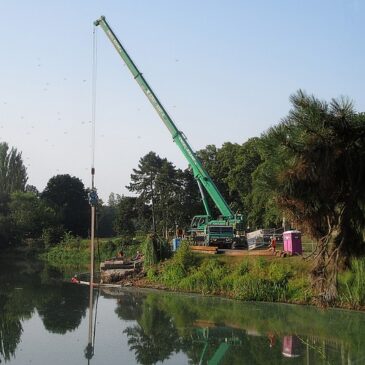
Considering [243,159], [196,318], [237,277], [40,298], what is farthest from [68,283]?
[243,159]

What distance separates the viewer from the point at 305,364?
1088 cm

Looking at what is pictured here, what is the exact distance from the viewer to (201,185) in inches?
1200

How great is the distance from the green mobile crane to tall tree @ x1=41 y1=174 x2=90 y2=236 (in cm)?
3531

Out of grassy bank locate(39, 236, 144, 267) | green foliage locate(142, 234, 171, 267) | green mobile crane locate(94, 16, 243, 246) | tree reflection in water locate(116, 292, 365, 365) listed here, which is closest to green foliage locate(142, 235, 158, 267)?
green foliage locate(142, 234, 171, 267)

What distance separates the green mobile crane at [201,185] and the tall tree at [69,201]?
35.3m

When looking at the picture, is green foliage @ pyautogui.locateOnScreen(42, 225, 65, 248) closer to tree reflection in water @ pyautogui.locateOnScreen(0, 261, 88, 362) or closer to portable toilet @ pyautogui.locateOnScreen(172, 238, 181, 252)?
tree reflection in water @ pyautogui.locateOnScreen(0, 261, 88, 362)

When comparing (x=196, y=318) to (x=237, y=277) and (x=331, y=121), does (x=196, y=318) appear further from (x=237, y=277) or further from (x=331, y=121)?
(x=331, y=121)

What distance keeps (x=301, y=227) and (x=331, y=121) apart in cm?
117

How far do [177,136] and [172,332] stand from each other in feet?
54.4

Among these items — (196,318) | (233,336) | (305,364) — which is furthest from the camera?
(196,318)

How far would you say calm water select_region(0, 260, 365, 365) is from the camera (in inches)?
464

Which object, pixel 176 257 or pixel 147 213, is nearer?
pixel 176 257

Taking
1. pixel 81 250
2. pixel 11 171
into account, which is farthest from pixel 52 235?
pixel 11 171

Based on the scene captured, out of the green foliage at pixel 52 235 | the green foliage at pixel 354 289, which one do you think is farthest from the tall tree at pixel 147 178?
the green foliage at pixel 354 289
